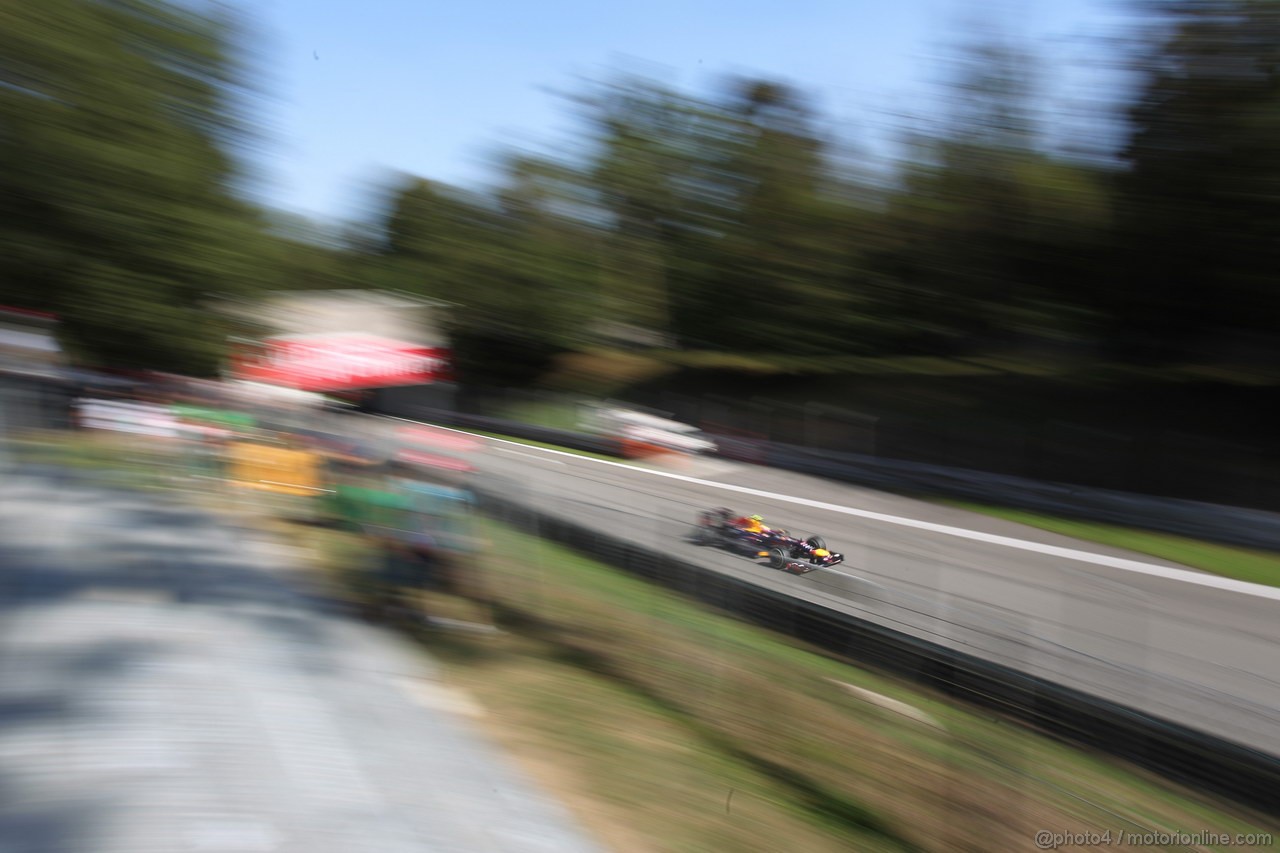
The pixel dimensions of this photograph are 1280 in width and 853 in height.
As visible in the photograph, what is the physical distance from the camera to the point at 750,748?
5.38 m

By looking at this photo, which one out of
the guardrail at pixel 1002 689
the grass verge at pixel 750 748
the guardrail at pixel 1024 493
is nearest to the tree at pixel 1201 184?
the guardrail at pixel 1024 493

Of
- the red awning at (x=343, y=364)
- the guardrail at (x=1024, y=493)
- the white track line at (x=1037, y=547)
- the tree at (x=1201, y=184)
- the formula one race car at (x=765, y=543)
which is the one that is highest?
the tree at (x=1201, y=184)

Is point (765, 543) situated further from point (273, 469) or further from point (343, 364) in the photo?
point (343, 364)

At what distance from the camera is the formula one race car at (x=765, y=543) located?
26.0ft

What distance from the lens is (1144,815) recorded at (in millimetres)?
4707

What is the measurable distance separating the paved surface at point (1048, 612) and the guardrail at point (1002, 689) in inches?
3.6

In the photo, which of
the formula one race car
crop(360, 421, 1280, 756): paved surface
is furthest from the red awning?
the formula one race car

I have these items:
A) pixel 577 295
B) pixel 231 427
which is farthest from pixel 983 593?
pixel 577 295

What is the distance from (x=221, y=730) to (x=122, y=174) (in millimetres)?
20518

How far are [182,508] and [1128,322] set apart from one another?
57.9 feet

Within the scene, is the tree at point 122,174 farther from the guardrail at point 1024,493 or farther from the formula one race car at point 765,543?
the formula one race car at point 765,543

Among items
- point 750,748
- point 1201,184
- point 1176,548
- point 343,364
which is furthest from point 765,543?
point 343,364

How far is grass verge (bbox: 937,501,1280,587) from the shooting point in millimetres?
11320

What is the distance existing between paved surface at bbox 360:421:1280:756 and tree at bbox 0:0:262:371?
54.1 ft
